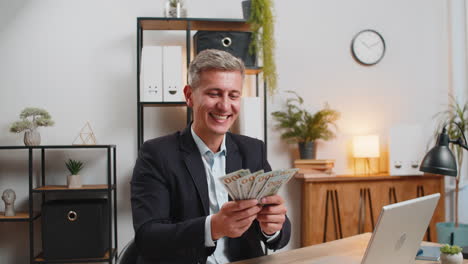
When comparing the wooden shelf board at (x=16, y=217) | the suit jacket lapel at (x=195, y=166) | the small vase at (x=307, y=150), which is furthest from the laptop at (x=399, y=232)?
the wooden shelf board at (x=16, y=217)

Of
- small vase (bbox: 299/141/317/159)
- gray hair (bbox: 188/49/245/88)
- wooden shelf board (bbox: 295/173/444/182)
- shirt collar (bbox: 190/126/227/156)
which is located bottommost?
wooden shelf board (bbox: 295/173/444/182)

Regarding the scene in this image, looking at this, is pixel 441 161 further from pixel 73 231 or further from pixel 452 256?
pixel 73 231

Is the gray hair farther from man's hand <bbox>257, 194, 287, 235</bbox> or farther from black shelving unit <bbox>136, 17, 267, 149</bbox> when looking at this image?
black shelving unit <bbox>136, 17, 267, 149</bbox>

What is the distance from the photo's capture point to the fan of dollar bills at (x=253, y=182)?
4.13ft

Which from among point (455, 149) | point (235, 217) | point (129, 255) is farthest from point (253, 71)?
point (235, 217)

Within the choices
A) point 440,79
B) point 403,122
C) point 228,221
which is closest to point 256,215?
point 228,221

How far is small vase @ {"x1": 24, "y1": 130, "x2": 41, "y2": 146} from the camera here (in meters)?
3.16

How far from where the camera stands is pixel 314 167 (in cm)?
364

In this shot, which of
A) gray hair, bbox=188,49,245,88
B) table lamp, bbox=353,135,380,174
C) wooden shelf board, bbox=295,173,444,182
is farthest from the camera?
table lamp, bbox=353,135,380,174

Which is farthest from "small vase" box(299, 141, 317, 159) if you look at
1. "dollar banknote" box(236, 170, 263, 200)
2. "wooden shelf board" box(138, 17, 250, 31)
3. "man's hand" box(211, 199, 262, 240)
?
"dollar banknote" box(236, 170, 263, 200)

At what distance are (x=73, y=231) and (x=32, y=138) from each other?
71 centimetres

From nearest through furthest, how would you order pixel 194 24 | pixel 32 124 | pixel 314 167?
pixel 32 124 → pixel 194 24 → pixel 314 167

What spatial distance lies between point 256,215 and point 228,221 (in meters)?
0.10

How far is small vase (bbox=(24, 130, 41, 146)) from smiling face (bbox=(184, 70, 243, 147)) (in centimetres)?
176
